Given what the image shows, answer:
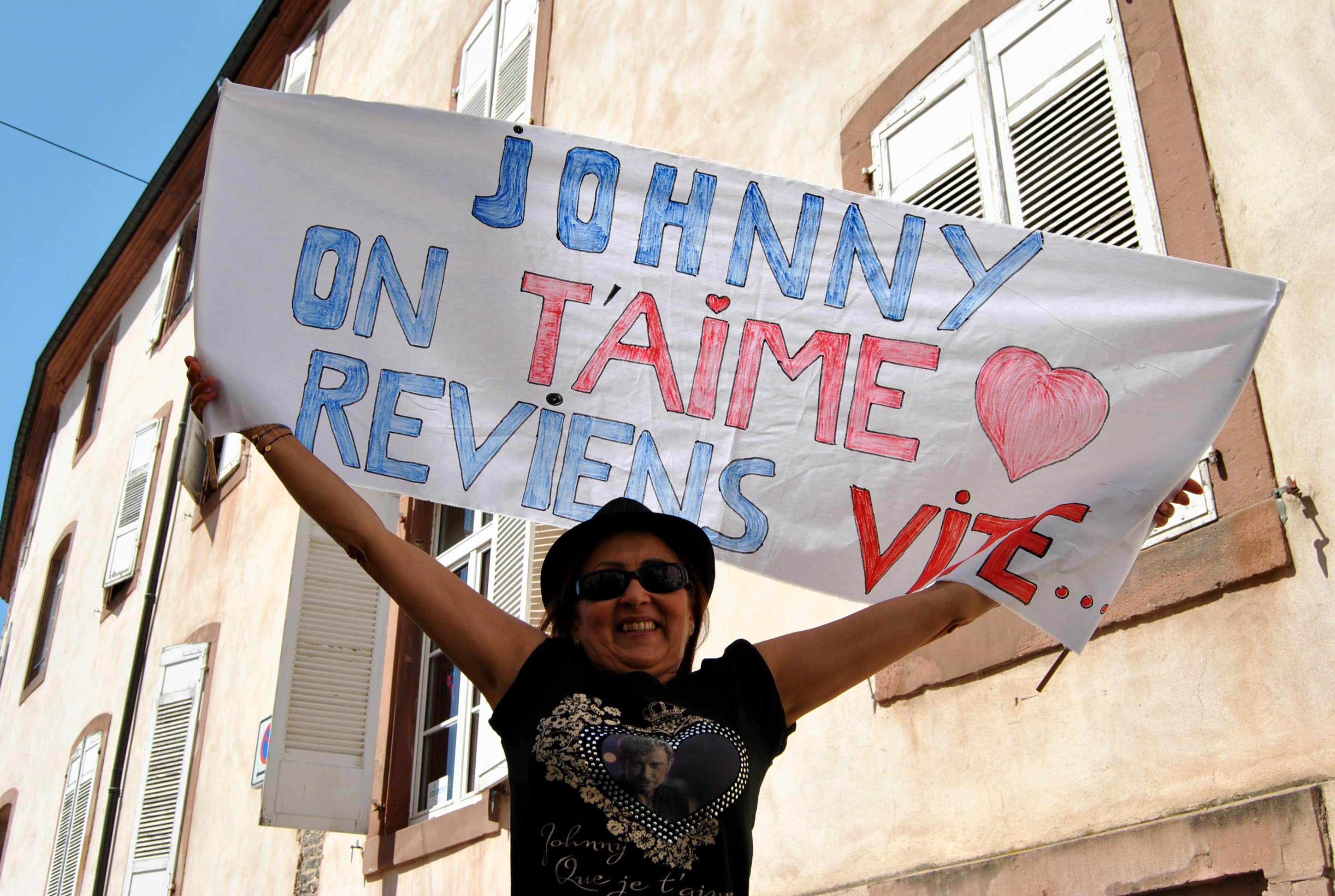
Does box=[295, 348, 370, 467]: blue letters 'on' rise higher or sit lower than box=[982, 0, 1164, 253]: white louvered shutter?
lower

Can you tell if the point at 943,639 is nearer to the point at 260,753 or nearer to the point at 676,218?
the point at 676,218

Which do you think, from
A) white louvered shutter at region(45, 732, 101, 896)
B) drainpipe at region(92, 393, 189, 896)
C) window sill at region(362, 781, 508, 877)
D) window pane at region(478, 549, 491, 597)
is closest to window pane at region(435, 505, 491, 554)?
window pane at region(478, 549, 491, 597)

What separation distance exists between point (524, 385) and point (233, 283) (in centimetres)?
73

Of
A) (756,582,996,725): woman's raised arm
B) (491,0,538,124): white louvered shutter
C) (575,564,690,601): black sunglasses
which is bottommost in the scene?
(756,582,996,725): woman's raised arm

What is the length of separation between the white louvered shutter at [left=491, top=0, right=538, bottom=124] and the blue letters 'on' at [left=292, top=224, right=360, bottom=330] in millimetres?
6023

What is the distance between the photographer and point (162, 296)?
15.8 m

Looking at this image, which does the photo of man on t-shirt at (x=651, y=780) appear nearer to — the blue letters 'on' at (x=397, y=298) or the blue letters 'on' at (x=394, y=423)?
the blue letters 'on' at (x=394, y=423)

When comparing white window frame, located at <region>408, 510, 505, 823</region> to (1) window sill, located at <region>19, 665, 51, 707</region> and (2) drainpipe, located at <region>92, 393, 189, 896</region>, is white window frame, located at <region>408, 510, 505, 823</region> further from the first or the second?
(1) window sill, located at <region>19, 665, 51, 707</region>

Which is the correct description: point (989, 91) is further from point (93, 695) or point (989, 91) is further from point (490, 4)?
point (93, 695)

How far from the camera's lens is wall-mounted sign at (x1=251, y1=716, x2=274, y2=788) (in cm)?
915

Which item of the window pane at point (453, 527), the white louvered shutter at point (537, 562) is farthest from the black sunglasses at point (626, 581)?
the window pane at point (453, 527)

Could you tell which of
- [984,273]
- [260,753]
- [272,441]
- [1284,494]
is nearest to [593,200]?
[984,273]

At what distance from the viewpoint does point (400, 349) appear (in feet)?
10.9

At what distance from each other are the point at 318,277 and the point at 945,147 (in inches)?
122
